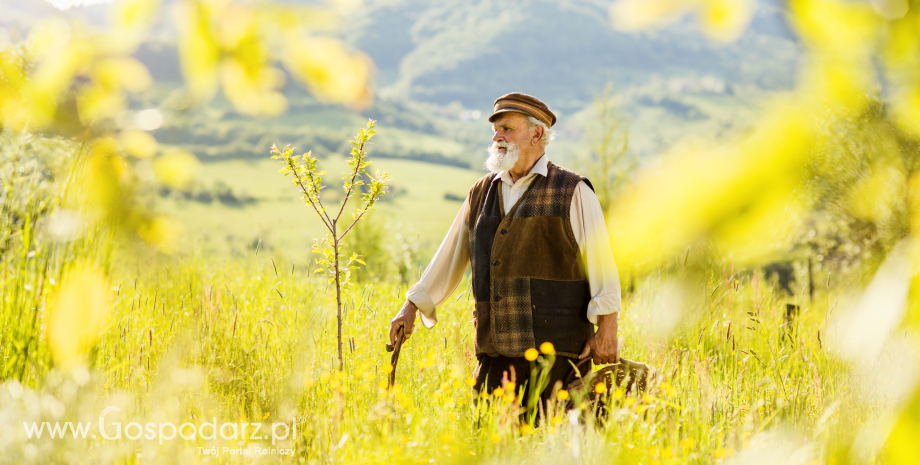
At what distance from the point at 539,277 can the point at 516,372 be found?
0.44m

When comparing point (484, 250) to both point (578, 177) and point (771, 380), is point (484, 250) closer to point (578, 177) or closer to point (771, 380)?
point (578, 177)

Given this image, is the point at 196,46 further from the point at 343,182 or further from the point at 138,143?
the point at 343,182

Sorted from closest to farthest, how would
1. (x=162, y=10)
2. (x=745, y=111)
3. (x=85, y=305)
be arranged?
(x=745, y=111), (x=162, y=10), (x=85, y=305)

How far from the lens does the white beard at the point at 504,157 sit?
253 cm

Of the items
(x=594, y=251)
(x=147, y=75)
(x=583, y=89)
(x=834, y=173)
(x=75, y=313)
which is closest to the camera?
(x=834, y=173)

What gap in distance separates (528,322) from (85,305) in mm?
1790

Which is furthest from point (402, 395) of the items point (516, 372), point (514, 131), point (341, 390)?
point (514, 131)

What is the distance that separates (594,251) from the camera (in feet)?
7.95

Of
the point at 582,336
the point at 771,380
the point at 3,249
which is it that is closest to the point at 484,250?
the point at 582,336

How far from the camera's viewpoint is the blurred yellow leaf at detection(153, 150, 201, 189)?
44.9 inches

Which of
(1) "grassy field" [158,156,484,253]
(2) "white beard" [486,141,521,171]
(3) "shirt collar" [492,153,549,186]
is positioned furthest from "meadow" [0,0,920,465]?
(1) "grassy field" [158,156,484,253]

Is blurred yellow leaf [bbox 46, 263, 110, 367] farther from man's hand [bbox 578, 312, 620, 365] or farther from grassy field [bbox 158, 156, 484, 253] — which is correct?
grassy field [bbox 158, 156, 484, 253]

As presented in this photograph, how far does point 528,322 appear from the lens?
7.86 feet

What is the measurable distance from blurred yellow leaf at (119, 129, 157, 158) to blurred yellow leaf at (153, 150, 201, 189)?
1.3 inches
